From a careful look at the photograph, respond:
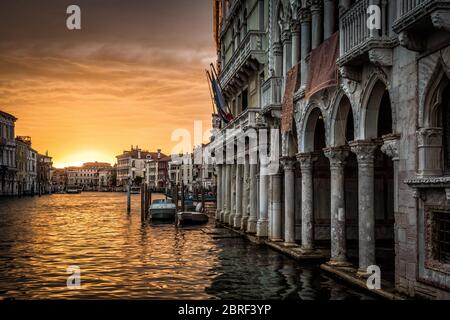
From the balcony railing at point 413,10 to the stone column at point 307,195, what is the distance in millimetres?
6822

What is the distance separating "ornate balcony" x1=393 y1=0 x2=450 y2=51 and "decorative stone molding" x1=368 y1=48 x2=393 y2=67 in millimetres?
979

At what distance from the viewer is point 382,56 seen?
1041 centimetres

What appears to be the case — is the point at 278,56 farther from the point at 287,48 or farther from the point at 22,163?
the point at 22,163

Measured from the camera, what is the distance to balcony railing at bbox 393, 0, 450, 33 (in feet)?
26.2

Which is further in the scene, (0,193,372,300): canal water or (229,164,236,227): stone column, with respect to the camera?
(229,164,236,227): stone column

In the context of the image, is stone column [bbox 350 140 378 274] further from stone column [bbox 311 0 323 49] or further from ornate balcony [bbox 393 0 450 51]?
stone column [bbox 311 0 323 49]

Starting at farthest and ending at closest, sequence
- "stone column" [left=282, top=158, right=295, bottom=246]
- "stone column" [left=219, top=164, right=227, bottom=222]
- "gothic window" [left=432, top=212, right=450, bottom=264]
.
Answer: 1. "stone column" [left=219, top=164, right=227, bottom=222]
2. "stone column" [left=282, top=158, right=295, bottom=246]
3. "gothic window" [left=432, top=212, right=450, bottom=264]

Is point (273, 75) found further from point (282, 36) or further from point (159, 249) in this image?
point (159, 249)

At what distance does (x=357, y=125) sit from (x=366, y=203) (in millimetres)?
1642

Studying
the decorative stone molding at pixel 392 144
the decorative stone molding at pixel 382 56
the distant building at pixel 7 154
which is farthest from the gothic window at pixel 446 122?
the distant building at pixel 7 154

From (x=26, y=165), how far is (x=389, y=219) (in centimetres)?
10515

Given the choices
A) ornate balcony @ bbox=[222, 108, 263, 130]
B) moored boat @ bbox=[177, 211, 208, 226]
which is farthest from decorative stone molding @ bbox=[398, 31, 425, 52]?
moored boat @ bbox=[177, 211, 208, 226]

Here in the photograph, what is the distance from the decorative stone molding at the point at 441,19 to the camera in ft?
26.2
